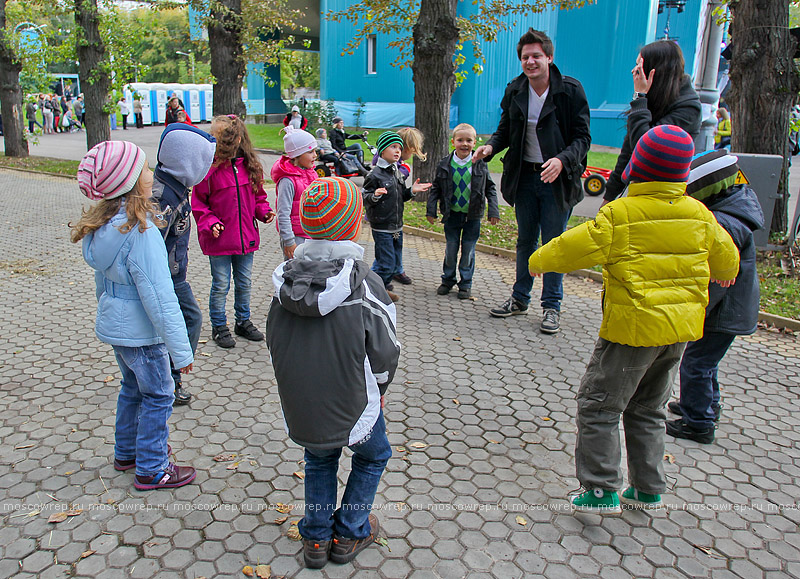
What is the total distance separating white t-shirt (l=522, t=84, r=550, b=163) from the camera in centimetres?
534

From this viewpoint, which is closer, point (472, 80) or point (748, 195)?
point (748, 195)

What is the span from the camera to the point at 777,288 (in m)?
6.62

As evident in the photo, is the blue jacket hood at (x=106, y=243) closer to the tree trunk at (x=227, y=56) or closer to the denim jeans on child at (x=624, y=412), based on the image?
the denim jeans on child at (x=624, y=412)

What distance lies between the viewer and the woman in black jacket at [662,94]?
4.01 m

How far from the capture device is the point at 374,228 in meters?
6.11

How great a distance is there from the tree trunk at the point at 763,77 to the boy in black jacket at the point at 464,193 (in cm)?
377

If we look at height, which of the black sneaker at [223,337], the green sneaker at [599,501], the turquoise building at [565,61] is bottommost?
the green sneaker at [599,501]

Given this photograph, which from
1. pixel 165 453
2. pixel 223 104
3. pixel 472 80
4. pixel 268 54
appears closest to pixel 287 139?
pixel 165 453

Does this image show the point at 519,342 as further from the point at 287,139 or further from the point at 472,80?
the point at 472,80

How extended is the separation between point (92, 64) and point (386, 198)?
12.9 m

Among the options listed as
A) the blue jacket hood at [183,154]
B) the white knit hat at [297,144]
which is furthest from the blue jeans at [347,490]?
the white knit hat at [297,144]

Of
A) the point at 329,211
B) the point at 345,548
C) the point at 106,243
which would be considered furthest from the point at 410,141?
the point at 345,548

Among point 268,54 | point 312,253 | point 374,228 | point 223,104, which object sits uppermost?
point 268,54

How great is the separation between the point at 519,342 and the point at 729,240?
8.42 feet
